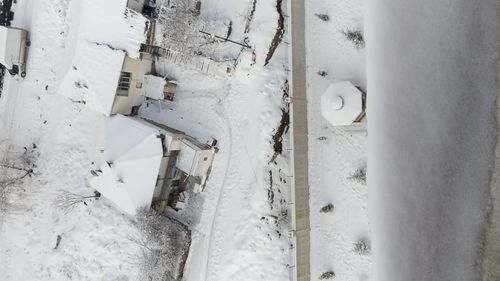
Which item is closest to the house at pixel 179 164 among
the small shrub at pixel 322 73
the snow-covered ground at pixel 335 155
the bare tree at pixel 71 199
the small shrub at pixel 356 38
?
the bare tree at pixel 71 199

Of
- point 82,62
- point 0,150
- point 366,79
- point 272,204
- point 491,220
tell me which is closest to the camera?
point 491,220

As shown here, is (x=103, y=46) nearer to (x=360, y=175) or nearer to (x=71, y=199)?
(x=71, y=199)

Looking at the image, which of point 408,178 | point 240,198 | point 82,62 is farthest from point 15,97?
point 408,178

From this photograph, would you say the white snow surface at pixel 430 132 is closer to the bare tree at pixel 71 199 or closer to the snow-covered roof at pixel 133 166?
the snow-covered roof at pixel 133 166

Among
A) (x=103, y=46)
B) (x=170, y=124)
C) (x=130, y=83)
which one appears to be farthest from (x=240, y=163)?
(x=103, y=46)

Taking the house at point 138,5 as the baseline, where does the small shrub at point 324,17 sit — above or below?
below

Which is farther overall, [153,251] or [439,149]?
[153,251]

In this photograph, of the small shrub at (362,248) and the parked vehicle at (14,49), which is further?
the parked vehicle at (14,49)

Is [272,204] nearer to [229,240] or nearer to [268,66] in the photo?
[229,240]
